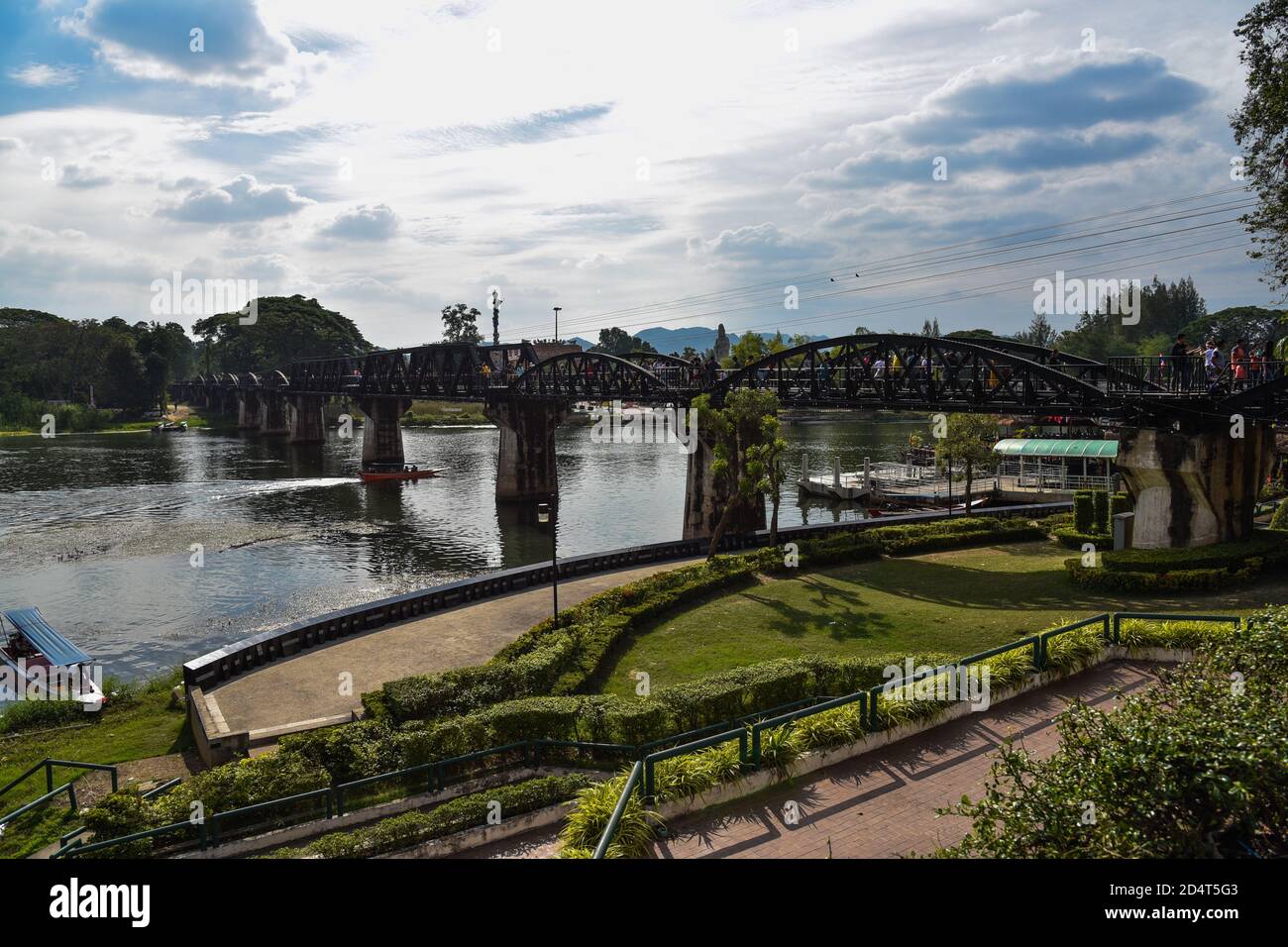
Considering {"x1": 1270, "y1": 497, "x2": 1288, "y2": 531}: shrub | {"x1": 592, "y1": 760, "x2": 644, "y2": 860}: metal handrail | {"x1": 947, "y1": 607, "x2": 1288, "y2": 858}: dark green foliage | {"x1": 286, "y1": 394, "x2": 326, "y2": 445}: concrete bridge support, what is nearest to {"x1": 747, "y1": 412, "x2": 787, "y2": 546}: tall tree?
{"x1": 1270, "y1": 497, "x2": 1288, "y2": 531}: shrub

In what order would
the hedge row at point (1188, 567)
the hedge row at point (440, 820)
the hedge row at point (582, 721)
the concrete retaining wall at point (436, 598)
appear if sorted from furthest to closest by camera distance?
the hedge row at point (1188, 567) → the concrete retaining wall at point (436, 598) → the hedge row at point (582, 721) → the hedge row at point (440, 820)

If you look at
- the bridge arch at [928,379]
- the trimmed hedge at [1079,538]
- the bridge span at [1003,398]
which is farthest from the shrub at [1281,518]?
the bridge arch at [928,379]

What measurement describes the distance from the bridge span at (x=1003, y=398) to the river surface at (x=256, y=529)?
8.61 meters

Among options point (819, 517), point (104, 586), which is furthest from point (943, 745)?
point (819, 517)

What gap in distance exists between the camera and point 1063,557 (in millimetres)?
38844

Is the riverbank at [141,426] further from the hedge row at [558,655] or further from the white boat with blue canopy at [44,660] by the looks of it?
the hedge row at [558,655]

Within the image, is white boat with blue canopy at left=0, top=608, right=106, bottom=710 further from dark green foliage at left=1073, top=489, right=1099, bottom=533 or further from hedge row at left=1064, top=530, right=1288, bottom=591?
dark green foliage at left=1073, top=489, right=1099, bottom=533

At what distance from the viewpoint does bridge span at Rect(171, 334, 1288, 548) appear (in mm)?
33125

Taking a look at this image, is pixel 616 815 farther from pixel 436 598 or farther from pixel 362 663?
pixel 436 598

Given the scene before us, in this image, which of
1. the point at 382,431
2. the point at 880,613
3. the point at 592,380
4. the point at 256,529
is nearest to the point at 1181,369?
the point at 880,613

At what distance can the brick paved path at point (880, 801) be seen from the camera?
513 inches

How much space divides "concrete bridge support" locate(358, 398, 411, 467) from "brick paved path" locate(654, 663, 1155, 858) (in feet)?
326

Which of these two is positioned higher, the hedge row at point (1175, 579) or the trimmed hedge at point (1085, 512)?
the trimmed hedge at point (1085, 512)
